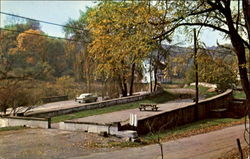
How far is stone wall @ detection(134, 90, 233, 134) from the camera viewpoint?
17812 mm

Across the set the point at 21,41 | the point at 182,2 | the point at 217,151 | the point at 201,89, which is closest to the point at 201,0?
the point at 182,2

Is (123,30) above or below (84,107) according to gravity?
above

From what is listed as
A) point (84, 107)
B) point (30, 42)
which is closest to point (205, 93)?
point (84, 107)

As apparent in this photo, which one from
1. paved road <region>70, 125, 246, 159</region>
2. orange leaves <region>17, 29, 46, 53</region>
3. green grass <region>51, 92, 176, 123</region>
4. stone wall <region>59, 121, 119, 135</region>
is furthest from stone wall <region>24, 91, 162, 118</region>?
orange leaves <region>17, 29, 46, 53</region>

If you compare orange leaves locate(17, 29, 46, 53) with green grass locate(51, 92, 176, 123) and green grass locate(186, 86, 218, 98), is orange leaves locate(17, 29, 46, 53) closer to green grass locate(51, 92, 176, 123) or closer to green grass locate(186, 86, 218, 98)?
green grass locate(51, 92, 176, 123)

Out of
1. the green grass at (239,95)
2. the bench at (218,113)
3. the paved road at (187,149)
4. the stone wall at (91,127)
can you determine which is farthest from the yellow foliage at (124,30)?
the green grass at (239,95)

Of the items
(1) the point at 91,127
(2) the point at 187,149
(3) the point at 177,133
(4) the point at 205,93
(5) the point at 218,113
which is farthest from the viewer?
(4) the point at 205,93

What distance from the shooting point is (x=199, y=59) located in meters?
10.9

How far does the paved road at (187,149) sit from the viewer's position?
11.7 meters

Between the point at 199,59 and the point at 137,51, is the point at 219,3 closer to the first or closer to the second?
the point at 199,59

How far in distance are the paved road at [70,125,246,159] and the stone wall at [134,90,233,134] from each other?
1.19 meters

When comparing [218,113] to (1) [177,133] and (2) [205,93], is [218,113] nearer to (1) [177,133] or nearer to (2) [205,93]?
(1) [177,133]

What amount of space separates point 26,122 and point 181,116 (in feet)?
36.7

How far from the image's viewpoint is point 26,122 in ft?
64.7
